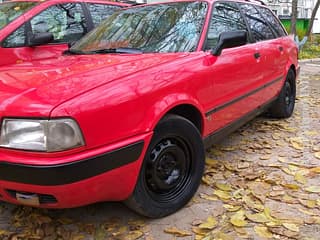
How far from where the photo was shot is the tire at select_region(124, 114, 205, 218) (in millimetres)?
2676

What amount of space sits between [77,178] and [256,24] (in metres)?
3.14

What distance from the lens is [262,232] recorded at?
265 cm

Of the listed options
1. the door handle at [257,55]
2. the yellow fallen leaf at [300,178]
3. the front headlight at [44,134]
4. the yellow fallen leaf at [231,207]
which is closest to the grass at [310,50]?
the door handle at [257,55]

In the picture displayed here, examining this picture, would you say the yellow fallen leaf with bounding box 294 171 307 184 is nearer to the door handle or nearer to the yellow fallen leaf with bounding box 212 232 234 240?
the yellow fallen leaf with bounding box 212 232 234 240

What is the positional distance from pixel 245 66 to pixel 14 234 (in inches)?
98.2

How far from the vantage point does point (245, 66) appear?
3.80 m

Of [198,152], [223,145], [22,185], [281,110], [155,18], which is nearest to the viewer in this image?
[22,185]

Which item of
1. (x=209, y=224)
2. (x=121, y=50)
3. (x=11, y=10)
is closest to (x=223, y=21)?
(x=121, y=50)

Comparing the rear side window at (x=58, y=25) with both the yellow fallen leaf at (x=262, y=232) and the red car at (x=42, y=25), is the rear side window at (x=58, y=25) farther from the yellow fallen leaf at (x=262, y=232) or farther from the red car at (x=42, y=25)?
the yellow fallen leaf at (x=262, y=232)

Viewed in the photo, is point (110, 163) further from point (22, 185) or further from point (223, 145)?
point (223, 145)

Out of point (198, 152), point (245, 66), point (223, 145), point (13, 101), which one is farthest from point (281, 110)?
point (13, 101)

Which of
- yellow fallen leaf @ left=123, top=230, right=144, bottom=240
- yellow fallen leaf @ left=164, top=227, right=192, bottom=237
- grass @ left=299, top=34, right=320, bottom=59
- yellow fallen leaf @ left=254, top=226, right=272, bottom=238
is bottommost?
grass @ left=299, top=34, right=320, bottom=59

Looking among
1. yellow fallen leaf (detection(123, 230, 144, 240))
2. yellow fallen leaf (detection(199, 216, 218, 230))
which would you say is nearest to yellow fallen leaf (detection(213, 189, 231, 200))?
yellow fallen leaf (detection(199, 216, 218, 230))

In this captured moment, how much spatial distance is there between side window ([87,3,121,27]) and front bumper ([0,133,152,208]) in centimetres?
339
